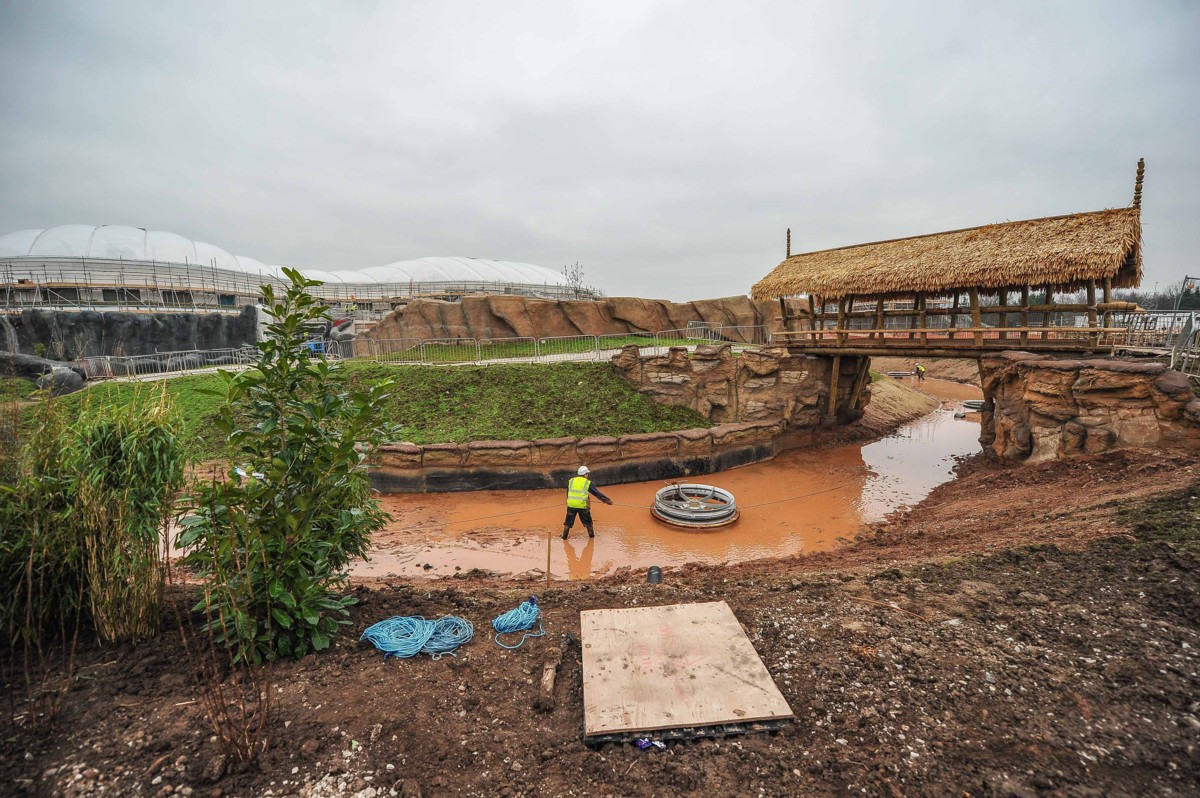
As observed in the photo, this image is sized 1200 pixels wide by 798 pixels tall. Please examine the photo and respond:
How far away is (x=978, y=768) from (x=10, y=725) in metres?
5.25

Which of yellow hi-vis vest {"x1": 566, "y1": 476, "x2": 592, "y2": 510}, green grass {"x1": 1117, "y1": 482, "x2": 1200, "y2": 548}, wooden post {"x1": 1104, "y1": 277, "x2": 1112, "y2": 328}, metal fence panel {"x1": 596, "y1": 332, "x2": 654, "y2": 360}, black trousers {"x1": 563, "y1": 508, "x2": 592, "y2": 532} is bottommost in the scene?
black trousers {"x1": 563, "y1": 508, "x2": 592, "y2": 532}

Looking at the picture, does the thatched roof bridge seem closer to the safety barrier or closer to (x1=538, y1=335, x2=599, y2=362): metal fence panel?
the safety barrier

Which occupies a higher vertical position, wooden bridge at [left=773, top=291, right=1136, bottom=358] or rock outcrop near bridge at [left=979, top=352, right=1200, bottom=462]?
wooden bridge at [left=773, top=291, right=1136, bottom=358]

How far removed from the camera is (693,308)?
26.3 meters

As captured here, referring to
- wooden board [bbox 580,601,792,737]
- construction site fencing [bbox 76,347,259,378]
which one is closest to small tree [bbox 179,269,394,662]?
wooden board [bbox 580,601,792,737]

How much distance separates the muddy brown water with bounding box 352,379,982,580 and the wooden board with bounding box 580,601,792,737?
380 centimetres

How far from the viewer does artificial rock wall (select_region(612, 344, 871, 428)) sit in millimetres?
15172

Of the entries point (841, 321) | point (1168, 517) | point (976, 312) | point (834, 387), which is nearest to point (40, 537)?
point (1168, 517)

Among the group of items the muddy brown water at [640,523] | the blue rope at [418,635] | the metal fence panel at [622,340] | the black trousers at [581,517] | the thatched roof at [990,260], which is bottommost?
the muddy brown water at [640,523]

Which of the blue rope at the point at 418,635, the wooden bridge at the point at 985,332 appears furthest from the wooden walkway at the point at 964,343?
the blue rope at the point at 418,635

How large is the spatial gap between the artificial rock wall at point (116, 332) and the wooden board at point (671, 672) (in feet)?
83.1

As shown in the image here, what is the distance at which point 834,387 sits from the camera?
1534cm

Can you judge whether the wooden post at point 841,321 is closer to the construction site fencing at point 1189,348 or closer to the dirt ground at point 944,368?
the construction site fencing at point 1189,348

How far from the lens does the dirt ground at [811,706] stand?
257cm
